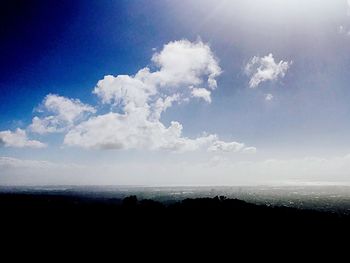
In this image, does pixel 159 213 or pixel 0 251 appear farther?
pixel 159 213

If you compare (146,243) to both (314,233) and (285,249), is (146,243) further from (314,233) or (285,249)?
(314,233)

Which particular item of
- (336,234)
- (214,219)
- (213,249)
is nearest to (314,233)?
(336,234)

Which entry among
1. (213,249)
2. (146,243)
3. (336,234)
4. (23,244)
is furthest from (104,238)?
(336,234)

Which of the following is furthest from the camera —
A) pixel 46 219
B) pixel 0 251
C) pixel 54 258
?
pixel 46 219

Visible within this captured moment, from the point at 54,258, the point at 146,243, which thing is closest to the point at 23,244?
the point at 54,258

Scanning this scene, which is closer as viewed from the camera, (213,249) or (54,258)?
(54,258)

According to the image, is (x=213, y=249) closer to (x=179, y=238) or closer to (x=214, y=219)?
(x=179, y=238)

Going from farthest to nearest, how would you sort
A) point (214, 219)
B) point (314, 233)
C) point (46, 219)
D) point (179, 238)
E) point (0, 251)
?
point (46, 219)
point (214, 219)
point (314, 233)
point (179, 238)
point (0, 251)

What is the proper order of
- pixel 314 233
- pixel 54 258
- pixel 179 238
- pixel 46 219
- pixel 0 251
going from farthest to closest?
pixel 46 219
pixel 314 233
pixel 179 238
pixel 0 251
pixel 54 258

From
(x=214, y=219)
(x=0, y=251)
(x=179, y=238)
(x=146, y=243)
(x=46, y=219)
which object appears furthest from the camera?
(x=46, y=219)
